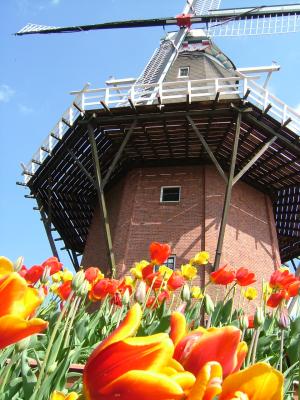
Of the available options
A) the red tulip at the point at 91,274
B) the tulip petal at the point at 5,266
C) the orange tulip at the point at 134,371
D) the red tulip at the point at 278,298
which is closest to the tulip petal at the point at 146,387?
the orange tulip at the point at 134,371

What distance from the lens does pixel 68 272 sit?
10.5 ft

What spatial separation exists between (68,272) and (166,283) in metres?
0.74

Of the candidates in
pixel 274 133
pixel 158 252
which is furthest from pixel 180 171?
pixel 158 252

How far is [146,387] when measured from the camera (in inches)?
20.7

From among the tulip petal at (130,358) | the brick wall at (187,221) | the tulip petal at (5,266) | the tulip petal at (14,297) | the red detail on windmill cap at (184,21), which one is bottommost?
the tulip petal at (130,358)

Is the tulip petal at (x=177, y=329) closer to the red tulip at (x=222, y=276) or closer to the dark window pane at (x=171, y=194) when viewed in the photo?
the red tulip at (x=222, y=276)

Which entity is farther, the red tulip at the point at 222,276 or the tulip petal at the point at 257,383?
the red tulip at the point at 222,276

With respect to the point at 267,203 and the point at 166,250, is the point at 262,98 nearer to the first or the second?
the point at 267,203

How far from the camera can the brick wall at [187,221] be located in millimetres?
10711

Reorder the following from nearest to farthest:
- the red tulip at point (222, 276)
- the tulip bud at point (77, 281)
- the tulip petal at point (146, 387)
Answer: the tulip petal at point (146, 387) → the tulip bud at point (77, 281) → the red tulip at point (222, 276)

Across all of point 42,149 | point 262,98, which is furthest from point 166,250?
point 42,149

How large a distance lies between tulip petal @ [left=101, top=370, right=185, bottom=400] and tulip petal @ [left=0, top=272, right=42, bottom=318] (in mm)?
168

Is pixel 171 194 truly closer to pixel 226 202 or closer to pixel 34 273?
pixel 226 202

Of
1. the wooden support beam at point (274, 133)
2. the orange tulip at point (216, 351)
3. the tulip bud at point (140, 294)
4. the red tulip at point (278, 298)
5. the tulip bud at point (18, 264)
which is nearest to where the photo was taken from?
the orange tulip at point (216, 351)
